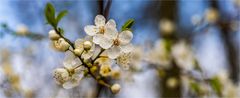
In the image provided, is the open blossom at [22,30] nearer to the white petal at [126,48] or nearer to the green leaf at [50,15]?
the green leaf at [50,15]

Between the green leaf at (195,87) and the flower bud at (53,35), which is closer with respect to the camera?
the flower bud at (53,35)

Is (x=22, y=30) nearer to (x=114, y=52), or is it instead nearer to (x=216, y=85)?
(x=216, y=85)

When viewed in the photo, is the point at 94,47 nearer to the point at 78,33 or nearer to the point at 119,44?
the point at 119,44

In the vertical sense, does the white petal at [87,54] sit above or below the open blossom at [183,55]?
below

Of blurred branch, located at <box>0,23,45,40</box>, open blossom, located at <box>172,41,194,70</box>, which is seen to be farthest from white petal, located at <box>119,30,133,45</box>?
open blossom, located at <box>172,41,194,70</box>

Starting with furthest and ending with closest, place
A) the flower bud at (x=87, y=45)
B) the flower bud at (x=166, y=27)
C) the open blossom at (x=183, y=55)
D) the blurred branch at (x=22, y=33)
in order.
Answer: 1. the flower bud at (x=166, y=27)
2. the open blossom at (x=183, y=55)
3. the blurred branch at (x=22, y=33)
4. the flower bud at (x=87, y=45)

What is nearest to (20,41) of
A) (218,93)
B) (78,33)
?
(78,33)

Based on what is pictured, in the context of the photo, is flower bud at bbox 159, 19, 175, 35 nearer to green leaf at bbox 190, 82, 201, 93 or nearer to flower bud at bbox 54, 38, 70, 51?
green leaf at bbox 190, 82, 201, 93

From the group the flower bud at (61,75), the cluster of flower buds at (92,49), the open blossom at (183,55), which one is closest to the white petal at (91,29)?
the cluster of flower buds at (92,49)
